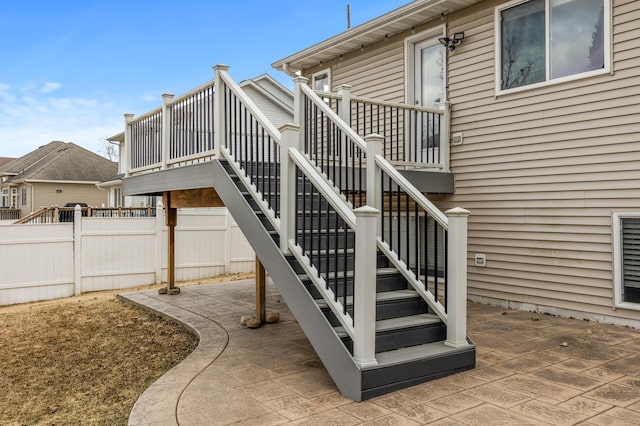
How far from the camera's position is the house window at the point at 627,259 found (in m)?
5.00

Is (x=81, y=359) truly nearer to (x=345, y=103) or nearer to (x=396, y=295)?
(x=396, y=295)

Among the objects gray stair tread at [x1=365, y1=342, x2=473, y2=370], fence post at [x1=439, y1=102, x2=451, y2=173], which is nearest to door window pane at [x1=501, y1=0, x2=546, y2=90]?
fence post at [x1=439, y1=102, x2=451, y2=173]

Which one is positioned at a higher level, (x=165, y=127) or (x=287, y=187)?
(x=165, y=127)

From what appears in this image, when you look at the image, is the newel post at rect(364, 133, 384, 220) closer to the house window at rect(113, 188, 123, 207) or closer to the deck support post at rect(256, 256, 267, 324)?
the deck support post at rect(256, 256, 267, 324)

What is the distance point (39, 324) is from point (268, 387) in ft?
15.1

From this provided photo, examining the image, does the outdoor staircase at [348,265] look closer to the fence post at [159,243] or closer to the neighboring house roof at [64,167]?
the fence post at [159,243]

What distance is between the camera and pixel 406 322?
3754 millimetres

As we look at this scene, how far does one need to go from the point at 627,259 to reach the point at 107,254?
28.5 ft

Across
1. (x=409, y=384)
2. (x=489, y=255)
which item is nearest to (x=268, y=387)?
(x=409, y=384)

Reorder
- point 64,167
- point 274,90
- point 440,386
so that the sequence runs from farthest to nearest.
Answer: point 64,167 < point 274,90 < point 440,386

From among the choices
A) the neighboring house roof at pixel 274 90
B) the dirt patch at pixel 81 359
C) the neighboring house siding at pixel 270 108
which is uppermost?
the neighboring house roof at pixel 274 90

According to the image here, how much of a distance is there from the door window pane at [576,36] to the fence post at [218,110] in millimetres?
3759

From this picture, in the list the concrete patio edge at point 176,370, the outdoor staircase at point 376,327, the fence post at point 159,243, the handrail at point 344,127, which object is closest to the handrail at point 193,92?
the handrail at point 344,127

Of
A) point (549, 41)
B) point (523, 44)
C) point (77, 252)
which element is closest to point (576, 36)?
point (549, 41)
